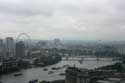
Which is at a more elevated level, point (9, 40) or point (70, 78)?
point (9, 40)

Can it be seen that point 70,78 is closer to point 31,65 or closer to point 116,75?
point 116,75

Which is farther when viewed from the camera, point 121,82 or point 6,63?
point 6,63

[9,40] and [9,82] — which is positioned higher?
[9,40]

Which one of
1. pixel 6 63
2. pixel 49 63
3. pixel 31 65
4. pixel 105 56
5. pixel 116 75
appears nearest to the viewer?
pixel 116 75

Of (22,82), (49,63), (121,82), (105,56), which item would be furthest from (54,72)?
(105,56)

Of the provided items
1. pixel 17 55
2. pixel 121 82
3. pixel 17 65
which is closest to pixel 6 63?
pixel 17 65

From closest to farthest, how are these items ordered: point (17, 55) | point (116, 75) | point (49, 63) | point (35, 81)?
1. point (116, 75)
2. point (35, 81)
3. point (49, 63)
4. point (17, 55)

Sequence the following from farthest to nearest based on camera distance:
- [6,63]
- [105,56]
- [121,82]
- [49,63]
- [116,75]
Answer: [105,56]
[49,63]
[6,63]
[116,75]
[121,82]

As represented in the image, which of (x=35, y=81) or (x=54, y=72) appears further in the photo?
(x=54, y=72)

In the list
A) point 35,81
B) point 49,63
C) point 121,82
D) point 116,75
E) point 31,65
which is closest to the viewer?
point 121,82

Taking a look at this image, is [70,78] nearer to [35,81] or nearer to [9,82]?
[35,81]
